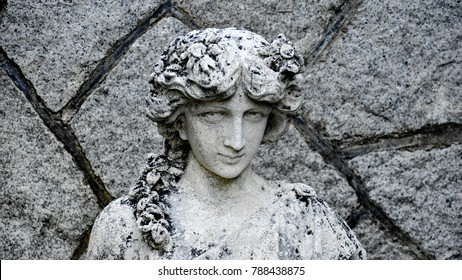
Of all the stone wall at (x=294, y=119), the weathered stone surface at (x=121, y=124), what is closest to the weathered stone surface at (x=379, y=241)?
the stone wall at (x=294, y=119)

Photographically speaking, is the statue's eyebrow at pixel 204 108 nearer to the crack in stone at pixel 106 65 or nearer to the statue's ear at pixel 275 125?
the statue's ear at pixel 275 125

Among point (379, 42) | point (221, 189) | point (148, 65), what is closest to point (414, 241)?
point (379, 42)

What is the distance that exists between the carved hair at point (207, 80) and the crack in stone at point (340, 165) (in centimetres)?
98

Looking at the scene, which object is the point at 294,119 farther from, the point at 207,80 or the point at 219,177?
the point at 207,80

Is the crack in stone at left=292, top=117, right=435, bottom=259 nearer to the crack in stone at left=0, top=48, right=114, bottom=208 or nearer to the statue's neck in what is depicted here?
the crack in stone at left=0, top=48, right=114, bottom=208

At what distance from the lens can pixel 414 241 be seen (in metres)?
3.46

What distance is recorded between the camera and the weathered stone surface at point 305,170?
11.1ft

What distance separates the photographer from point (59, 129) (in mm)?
3424

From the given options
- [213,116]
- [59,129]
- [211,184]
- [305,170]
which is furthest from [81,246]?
[213,116]

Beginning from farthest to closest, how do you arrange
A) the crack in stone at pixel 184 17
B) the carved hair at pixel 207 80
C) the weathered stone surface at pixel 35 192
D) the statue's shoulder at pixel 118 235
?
1. the crack in stone at pixel 184 17
2. the weathered stone surface at pixel 35 192
3. the statue's shoulder at pixel 118 235
4. the carved hair at pixel 207 80

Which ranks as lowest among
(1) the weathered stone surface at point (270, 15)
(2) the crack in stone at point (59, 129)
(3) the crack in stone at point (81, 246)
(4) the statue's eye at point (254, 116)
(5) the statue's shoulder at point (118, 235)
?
(3) the crack in stone at point (81, 246)

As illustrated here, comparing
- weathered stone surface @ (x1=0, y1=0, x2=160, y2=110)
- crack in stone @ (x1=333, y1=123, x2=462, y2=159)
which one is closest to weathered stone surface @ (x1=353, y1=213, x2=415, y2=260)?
crack in stone @ (x1=333, y1=123, x2=462, y2=159)

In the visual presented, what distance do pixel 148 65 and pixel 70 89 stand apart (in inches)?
9.0

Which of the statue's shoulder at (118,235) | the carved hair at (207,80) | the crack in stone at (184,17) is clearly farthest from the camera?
the crack in stone at (184,17)
